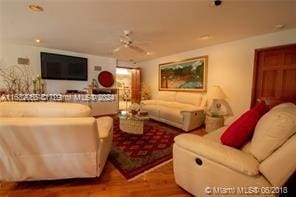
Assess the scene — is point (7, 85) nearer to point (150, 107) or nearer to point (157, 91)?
point (150, 107)

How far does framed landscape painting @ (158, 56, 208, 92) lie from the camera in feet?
15.4

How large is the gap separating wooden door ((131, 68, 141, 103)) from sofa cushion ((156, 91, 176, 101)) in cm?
135

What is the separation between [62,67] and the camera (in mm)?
5160

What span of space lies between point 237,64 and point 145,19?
2.48m

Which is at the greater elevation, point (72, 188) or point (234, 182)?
point (234, 182)

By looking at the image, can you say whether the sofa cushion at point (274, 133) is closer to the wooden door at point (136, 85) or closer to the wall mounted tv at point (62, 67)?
the wall mounted tv at point (62, 67)

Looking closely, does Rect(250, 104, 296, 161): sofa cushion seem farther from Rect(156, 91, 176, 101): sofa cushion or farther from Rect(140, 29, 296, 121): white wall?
Rect(156, 91, 176, 101): sofa cushion

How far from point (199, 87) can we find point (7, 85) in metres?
5.21

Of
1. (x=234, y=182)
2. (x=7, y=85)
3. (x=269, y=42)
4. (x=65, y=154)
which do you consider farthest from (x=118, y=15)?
(x=7, y=85)

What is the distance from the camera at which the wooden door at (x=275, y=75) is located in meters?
3.12

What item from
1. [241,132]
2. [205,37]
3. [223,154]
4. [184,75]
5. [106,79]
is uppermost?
[205,37]

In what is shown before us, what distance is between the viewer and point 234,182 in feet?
4.30

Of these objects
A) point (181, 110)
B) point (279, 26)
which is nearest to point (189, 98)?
point (181, 110)

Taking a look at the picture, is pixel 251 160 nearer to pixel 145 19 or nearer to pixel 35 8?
pixel 145 19
